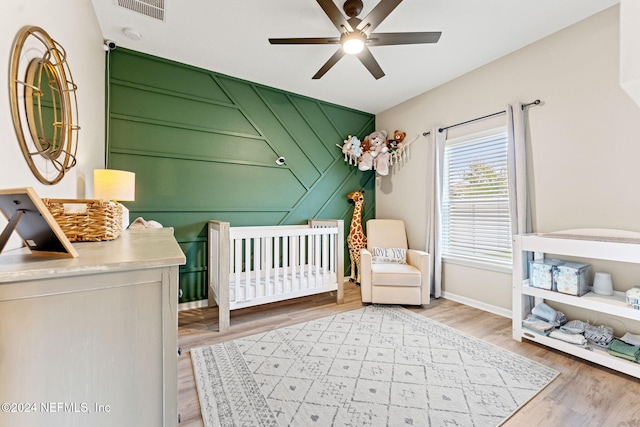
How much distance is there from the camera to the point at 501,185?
2.74 m

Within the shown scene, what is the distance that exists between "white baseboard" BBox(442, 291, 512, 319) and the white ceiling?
98.9 inches

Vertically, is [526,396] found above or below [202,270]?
below

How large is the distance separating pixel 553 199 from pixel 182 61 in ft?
12.4

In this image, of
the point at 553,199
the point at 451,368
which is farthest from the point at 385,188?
the point at 451,368

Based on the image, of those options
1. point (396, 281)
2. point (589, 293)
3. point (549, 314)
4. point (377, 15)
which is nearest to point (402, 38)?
point (377, 15)

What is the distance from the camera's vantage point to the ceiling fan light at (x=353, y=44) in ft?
6.42

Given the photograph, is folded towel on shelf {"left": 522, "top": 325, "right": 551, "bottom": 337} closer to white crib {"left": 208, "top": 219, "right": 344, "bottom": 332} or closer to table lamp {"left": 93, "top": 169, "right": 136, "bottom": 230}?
white crib {"left": 208, "top": 219, "right": 344, "bottom": 332}

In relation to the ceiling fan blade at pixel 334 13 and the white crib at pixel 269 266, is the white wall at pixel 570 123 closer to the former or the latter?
the white crib at pixel 269 266

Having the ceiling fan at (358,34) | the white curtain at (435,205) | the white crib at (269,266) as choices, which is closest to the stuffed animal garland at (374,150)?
the white curtain at (435,205)

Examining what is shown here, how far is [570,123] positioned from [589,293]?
137cm

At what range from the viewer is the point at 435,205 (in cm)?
323

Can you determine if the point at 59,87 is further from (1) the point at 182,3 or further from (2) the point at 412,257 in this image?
(2) the point at 412,257

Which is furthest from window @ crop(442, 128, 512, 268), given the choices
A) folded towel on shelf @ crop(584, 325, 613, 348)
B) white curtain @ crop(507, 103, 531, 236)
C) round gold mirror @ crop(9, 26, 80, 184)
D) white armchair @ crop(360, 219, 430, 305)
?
round gold mirror @ crop(9, 26, 80, 184)

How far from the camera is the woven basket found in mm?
1013
